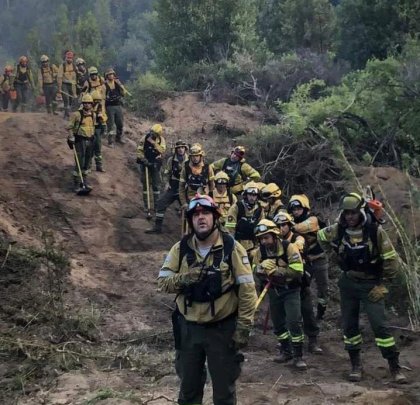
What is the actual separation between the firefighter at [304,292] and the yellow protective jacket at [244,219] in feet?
4.77

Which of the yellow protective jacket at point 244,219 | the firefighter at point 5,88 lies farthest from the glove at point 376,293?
the firefighter at point 5,88

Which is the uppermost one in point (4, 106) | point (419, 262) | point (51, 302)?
point (4, 106)

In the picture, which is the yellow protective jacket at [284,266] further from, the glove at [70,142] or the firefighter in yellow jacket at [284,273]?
the glove at [70,142]

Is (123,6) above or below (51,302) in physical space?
above

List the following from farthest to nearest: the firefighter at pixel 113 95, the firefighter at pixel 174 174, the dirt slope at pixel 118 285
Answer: the firefighter at pixel 113 95
the firefighter at pixel 174 174
the dirt slope at pixel 118 285

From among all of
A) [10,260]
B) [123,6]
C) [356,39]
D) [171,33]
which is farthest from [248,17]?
[123,6]

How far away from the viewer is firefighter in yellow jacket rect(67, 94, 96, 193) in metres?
13.7

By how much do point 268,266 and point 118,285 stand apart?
3.79 meters

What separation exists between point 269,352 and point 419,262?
266cm

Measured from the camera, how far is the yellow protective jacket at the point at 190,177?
39.4ft

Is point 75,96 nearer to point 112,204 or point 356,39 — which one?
point 112,204

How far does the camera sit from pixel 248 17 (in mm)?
26656

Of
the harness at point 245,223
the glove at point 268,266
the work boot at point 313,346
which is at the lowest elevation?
the work boot at point 313,346

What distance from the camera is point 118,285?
10727 millimetres
